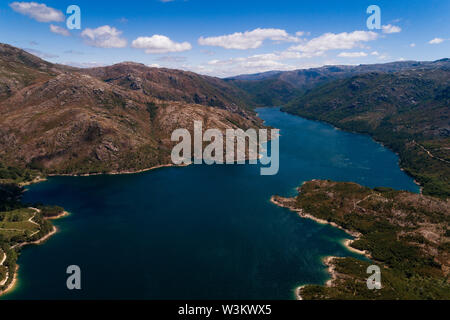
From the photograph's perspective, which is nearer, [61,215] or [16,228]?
[16,228]

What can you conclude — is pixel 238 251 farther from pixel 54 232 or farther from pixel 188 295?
pixel 54 232

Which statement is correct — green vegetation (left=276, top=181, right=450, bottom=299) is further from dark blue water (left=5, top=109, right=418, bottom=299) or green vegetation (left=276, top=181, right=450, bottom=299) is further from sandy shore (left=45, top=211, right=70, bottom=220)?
sandy shore (left=45, top=211, right=70, bottom=220)

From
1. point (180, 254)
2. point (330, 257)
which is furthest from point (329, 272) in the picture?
point (180, 254)

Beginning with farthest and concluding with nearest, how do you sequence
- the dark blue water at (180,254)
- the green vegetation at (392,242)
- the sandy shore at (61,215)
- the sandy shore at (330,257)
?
A: the sandy shore at (61,215) < the sandy shore at (330,257) < the dark blue water at (180,254) < the green vegetation at (392,242)

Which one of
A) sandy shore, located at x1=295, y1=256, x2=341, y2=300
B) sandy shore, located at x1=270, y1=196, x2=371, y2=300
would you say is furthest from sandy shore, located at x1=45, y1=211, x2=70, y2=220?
sandy shore, located at x1=295, y1=256, x2=341, y2=300

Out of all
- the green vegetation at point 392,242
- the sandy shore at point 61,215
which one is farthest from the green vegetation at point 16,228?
the green vegetation at point 392,242

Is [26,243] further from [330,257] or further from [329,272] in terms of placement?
[330,257]

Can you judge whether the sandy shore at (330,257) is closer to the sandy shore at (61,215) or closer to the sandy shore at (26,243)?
the sandy shore at (26,243)
